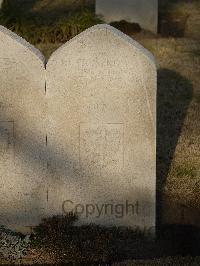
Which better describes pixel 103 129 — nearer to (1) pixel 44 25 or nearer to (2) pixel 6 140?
(2) pixel 6 140

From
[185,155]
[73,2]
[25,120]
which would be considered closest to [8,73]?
[25,120]

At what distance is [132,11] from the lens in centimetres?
1216

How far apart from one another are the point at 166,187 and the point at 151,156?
37.1 inches

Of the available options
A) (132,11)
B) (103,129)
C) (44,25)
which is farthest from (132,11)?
(103,129)

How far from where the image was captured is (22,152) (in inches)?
210

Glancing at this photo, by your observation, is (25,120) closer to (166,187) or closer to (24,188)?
(24,188)

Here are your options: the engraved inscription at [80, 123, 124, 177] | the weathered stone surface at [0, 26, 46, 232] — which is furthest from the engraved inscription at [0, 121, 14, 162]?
the engraved inscription at [80, 123, 124, 177]

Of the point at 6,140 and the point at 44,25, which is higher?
the point at 6,140

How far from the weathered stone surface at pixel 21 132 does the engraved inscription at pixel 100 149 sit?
1.15ft

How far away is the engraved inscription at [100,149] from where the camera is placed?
17.3ft

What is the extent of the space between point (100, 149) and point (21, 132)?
686mm

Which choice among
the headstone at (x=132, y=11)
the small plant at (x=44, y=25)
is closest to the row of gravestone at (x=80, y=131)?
the small plant at (x=44, y=25)
